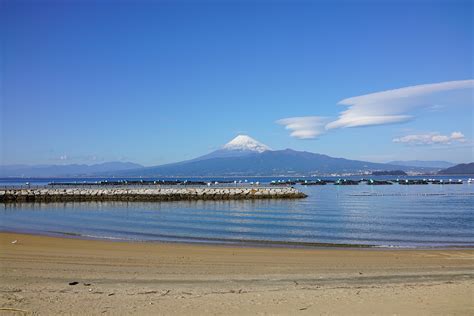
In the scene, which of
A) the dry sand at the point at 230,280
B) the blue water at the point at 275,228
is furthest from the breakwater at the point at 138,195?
the dry sand at the point at 230,280

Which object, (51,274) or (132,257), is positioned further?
(132,257)

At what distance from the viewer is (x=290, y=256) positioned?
13430 mm

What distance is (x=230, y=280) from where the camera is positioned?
960cm

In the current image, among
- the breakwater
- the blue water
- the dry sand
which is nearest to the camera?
the dry sand

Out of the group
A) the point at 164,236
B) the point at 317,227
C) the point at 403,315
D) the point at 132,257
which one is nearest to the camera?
the point at 403,315

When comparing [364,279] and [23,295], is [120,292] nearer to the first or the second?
[23,295]

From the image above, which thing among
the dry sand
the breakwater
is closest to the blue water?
the dry sand

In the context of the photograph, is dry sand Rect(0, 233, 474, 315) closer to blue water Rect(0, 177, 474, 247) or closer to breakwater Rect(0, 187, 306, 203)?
blue water Rect(0, 177, 474, 247)

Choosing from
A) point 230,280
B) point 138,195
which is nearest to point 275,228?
point 230,280

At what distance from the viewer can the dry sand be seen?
7.12 metres

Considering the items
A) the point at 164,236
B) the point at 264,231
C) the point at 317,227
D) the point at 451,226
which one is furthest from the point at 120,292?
the point at 451,226

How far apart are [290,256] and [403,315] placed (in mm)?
6775

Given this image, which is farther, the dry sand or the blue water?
the blue water

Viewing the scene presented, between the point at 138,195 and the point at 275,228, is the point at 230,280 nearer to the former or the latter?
the point at 275,228
